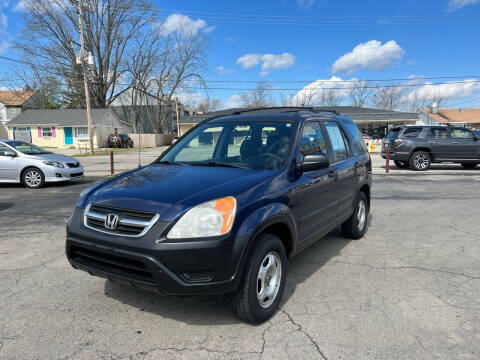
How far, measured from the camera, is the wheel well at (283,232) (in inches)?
118

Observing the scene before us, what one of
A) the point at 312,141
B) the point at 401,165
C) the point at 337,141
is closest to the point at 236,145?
the point at 312,141

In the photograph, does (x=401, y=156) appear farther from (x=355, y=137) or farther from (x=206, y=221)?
(x=206, y=221)

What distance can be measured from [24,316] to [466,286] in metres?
4.40

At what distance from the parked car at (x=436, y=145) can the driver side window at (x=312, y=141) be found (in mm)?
11684

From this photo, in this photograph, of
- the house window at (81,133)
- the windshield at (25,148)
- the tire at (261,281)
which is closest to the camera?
the tire at (261,281)

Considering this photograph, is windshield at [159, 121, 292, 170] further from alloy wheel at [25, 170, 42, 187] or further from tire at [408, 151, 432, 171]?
tire at [408, 151, 432, 171]

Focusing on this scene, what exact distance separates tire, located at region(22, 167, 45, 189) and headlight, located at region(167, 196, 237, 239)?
9.19 meters

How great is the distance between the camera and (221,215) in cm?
253

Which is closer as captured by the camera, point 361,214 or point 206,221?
point 206,221

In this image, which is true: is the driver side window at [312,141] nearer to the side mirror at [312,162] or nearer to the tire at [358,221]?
the side mirror at [312,162]

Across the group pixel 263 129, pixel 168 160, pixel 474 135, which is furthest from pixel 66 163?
pixel 474 135

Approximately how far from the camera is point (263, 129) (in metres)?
3.71

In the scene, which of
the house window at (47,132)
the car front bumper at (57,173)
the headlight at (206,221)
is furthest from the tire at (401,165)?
the house window at (47,132)

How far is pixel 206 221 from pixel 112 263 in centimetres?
84
